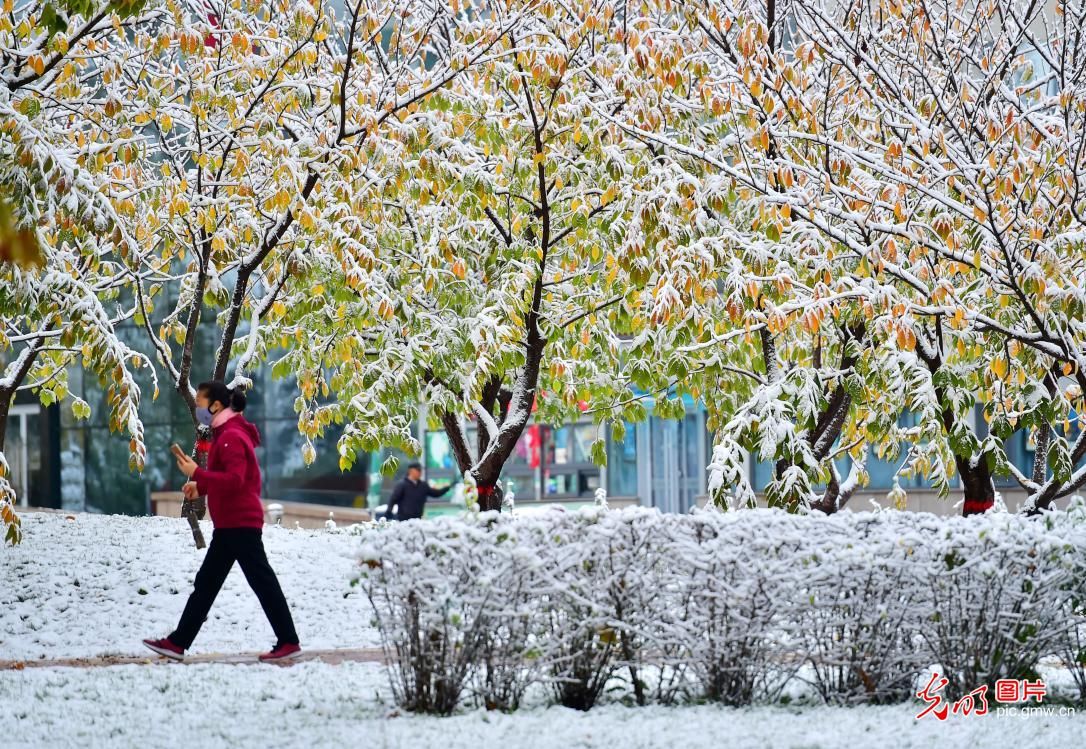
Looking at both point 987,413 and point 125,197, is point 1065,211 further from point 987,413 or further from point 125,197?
point 125,197

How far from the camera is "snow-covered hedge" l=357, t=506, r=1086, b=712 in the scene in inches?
252

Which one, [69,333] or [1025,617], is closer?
[1025,617]

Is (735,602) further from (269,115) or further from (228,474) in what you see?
(269,115)

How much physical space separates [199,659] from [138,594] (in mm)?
2819

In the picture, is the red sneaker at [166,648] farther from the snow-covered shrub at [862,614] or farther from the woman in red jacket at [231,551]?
the snow-covered shrub at [862,614]

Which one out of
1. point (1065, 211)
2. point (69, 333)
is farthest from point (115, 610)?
point (1065, 211)

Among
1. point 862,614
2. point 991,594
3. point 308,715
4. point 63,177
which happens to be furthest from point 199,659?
point 991,594

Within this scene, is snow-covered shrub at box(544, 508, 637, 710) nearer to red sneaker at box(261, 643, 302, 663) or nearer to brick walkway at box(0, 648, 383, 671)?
brick walkway at box(0, 648, 383, 671)

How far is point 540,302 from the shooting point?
12641 millimetres

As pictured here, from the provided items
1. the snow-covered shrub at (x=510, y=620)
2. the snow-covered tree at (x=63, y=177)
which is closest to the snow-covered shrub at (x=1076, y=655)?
the snow-covered shrub at (x=510, y=620)

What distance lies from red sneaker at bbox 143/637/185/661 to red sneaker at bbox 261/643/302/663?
0.54 metres

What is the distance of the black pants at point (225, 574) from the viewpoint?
841cm

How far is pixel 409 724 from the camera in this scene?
6.16 meters

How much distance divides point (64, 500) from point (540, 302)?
28.0 metres
